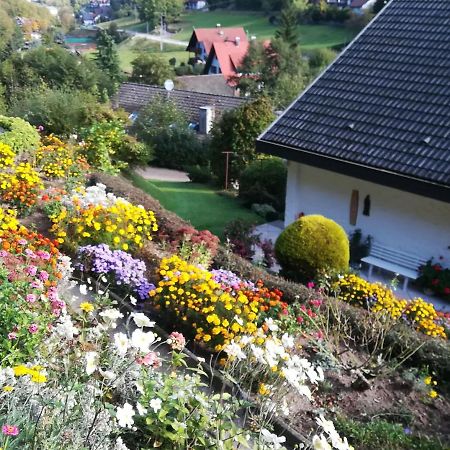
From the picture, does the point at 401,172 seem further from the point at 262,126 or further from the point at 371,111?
the point at 262,126

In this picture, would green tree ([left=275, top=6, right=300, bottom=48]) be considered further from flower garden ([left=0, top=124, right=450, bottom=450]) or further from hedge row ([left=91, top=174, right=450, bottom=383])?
hedge row ([left=91, top=174, right=450, bottom=383])

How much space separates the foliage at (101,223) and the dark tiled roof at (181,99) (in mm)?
22372

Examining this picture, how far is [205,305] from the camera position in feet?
17.4

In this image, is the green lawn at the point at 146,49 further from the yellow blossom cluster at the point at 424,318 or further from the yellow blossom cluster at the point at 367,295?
the yellow blossom cluster at the point at 424,318

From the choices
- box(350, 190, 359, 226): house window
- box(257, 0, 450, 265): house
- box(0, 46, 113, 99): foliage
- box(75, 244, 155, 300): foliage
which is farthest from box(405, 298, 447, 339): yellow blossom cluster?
box(0, 46, 113, 99): foliage

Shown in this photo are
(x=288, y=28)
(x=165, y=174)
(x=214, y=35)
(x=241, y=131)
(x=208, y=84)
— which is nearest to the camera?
(x=241, y=131)

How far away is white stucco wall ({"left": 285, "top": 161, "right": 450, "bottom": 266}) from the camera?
9938mm

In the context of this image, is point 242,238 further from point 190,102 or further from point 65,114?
point 190,102

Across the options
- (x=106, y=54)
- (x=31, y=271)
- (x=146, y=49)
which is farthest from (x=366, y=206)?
(x=146, y=49)

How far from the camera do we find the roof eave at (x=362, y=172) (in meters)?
9.33

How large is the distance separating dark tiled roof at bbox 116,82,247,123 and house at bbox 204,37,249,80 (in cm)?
1816

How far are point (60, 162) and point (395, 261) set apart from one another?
20.0ft

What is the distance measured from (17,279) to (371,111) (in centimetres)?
839

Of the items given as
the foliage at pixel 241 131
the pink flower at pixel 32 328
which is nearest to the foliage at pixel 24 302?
the pink flower at pixel 32 328
